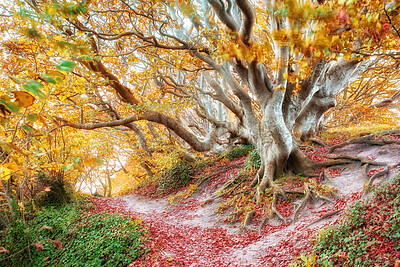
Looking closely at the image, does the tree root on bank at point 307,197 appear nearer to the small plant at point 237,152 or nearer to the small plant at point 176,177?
the small plant at point 237,152

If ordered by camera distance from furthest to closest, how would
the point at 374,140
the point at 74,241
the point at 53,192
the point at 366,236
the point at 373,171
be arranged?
the point at 53,192, the point at 374,140, the point at 373,171, the point at 74,241, the point at 366,236

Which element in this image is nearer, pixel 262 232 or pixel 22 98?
pixel 22 98

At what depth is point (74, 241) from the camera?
17.8 feet

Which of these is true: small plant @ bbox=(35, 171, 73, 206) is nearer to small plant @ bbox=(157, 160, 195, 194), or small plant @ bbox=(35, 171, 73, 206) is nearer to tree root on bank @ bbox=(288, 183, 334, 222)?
small plant @ bbox=(157, 160, 195, 194)

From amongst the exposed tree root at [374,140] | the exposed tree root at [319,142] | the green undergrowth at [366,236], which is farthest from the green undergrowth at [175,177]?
the green undergrowth at [366,236]

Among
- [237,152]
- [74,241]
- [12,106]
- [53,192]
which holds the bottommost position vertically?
[74,241]

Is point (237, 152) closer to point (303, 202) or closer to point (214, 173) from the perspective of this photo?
point (214, 173)

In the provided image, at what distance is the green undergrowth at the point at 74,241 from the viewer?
15.7ft

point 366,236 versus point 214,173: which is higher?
point 214,173

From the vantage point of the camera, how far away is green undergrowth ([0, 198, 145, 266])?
4793 mm

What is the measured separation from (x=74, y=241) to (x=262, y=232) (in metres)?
4.63

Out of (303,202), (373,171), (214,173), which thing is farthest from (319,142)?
(214,173)

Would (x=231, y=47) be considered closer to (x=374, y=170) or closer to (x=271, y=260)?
(x=271, y=260)

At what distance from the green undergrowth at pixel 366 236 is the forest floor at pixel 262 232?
0.53 meters
